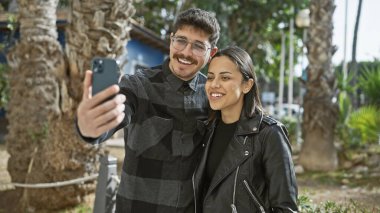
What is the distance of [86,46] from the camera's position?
5441 millimetres

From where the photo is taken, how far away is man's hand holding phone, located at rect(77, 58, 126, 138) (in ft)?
4.31

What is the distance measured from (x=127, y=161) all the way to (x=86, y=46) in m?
3.31

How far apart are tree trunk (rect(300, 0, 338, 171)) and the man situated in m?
7.82

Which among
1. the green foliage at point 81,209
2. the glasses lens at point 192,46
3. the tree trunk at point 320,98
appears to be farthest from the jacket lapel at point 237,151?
the tree trunk at point 320,98

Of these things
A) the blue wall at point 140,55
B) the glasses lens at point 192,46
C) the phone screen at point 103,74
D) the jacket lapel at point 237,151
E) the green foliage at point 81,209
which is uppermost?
the blue wall at point 140,55

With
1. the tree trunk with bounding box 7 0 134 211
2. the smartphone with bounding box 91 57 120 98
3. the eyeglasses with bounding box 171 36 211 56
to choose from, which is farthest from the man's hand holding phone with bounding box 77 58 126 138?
the tree trunk with bounding box 7 0 134 211

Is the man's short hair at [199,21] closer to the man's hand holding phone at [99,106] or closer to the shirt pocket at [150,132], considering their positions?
the shirt pocket at [150,132]

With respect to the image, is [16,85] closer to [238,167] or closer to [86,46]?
[86,46]

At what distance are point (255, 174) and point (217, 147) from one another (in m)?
0.26

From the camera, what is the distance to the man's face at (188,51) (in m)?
2.41

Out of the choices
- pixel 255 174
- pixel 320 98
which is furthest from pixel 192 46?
pixel 320 98

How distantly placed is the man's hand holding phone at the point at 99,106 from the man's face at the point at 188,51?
109cm

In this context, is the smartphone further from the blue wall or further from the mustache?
the blue wall

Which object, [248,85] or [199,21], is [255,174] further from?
[199,21]
